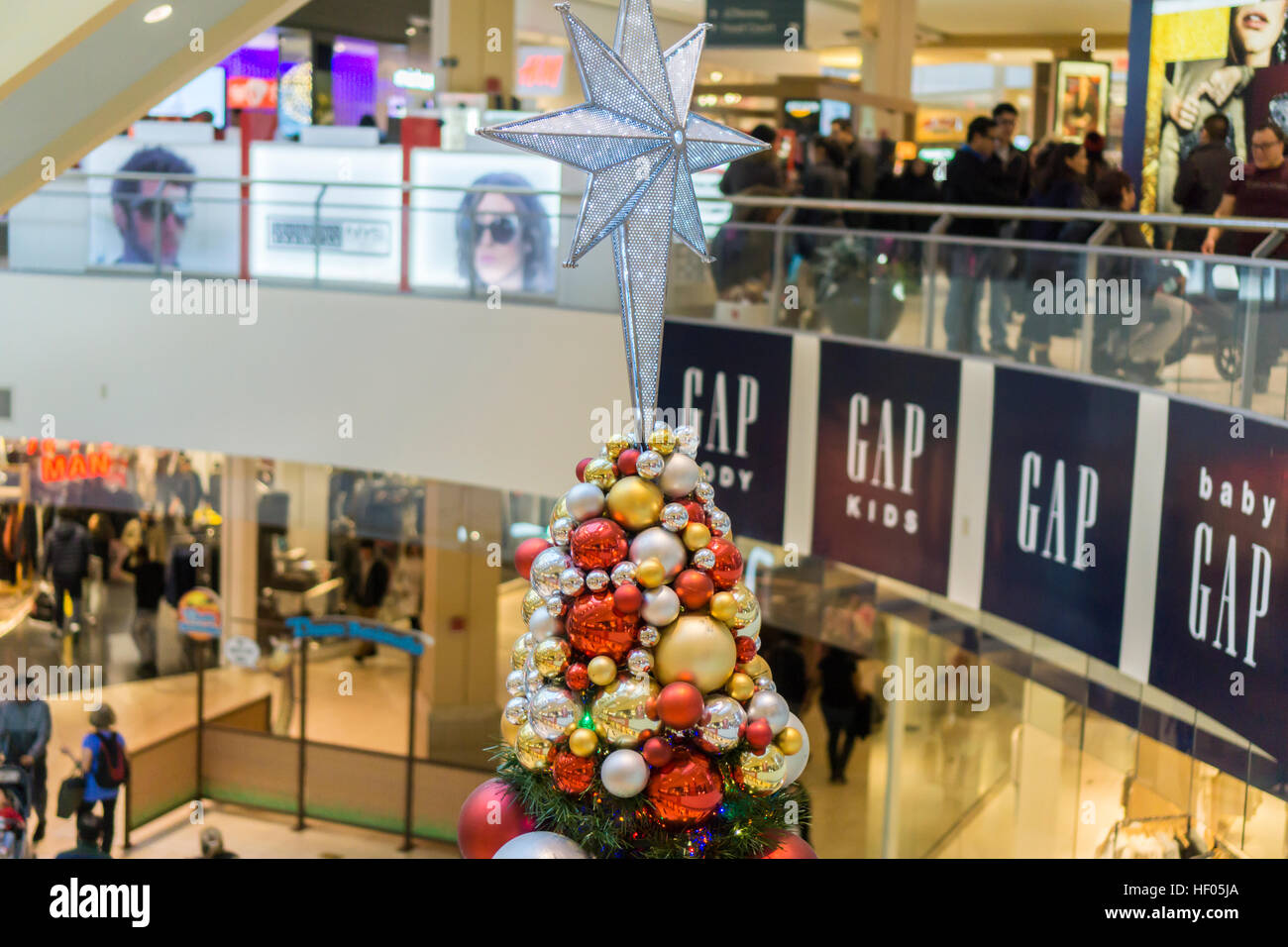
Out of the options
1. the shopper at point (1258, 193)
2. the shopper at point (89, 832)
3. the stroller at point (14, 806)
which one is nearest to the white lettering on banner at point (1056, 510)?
the shopper at point (1258, 193)

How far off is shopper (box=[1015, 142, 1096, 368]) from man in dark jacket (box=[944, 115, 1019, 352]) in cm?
25

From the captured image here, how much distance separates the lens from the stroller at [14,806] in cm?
779

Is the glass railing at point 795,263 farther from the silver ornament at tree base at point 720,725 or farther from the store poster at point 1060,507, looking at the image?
the silver ornament at tree base at point 720,725

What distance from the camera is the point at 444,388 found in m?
9.38

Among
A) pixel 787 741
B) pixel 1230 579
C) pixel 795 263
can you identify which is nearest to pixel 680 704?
pixel 787 741

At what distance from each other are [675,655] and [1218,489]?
334 cm

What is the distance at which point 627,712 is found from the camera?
2.64 m

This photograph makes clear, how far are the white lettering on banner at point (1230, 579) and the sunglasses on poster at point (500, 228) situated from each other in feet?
17.0

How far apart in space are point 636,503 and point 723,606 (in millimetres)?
261

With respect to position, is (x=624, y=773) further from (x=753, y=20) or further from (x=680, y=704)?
(x=753, y=20)

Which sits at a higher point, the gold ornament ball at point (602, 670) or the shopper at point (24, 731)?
the gold ornament ball at point (602, 670)

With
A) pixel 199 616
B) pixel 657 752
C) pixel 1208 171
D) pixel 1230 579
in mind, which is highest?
pixel 1208 171
